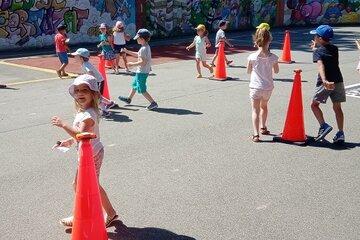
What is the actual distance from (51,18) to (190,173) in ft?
53.1

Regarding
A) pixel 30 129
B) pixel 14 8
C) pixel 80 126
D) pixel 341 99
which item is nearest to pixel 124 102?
pixel 30 129

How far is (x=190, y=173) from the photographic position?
19.2 ft

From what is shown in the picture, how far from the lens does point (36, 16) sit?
19.8 metres

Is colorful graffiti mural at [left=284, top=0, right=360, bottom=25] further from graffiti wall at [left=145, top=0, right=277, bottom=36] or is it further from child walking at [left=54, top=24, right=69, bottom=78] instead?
child walking at [left=54, top=24, right=69, bottom=78]

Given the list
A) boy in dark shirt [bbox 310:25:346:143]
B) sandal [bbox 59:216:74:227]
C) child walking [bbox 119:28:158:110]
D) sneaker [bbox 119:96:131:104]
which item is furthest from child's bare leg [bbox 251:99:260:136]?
sandal [bbox 59:216:74:227]

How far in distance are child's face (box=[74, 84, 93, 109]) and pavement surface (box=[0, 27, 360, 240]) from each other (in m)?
1.21

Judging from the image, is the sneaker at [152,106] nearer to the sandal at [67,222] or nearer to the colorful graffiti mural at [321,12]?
the sandal at [67,222]

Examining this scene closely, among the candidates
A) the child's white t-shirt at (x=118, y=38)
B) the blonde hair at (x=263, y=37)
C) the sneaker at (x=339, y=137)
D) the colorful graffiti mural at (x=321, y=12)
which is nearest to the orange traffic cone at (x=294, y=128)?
the sneaker at (x=339, y=137)

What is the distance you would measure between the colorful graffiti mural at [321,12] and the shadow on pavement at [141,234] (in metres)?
29.5

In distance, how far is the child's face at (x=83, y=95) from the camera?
410 centimetres

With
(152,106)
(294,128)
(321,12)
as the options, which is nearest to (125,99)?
(152,106)

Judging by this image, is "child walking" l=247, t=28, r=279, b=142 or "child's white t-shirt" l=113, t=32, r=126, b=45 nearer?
"child walking" l=247, t=28, r=279, b=142

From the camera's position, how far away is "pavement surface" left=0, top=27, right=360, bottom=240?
14.8ft

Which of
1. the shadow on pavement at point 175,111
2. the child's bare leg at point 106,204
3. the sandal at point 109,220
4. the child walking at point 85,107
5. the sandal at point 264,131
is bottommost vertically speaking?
the shadow on pavement at point 175,111
